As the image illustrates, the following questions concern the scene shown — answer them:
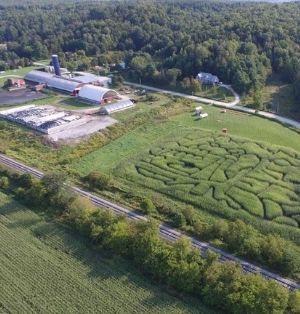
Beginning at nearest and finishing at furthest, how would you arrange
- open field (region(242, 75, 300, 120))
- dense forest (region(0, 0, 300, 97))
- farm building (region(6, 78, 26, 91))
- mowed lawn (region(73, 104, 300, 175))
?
mowed lawn (region(73, 104, 300, 175))
open field (region(242, 75, 300, 120))
dense forest (region(0, 0, 300, 97))
farm building (region(6, 78, 26, 91))

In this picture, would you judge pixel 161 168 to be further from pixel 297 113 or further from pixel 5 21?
pixel 5 21

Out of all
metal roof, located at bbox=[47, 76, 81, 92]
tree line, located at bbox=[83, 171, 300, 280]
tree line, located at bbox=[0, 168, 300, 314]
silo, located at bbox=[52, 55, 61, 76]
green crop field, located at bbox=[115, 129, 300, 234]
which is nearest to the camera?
tree line, located at bbox=[0, 168, 300, 314]

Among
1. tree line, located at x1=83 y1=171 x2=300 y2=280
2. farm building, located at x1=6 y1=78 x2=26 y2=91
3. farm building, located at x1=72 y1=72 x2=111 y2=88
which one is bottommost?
farm building, located at x1=6 y1=78 x2=26 y2=91

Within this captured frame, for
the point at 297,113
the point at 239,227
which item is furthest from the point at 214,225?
the point at 297,113

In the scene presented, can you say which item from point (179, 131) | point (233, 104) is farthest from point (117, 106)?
point (233, 104)

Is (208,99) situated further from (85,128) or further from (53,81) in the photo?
(53,81)

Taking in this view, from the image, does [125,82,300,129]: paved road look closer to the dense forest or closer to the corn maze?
the dense forest

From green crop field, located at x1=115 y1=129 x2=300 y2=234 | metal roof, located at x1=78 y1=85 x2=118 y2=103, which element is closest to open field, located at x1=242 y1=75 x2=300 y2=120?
green crop field, located at x1=115 y1=129 x2=300 y2=234
